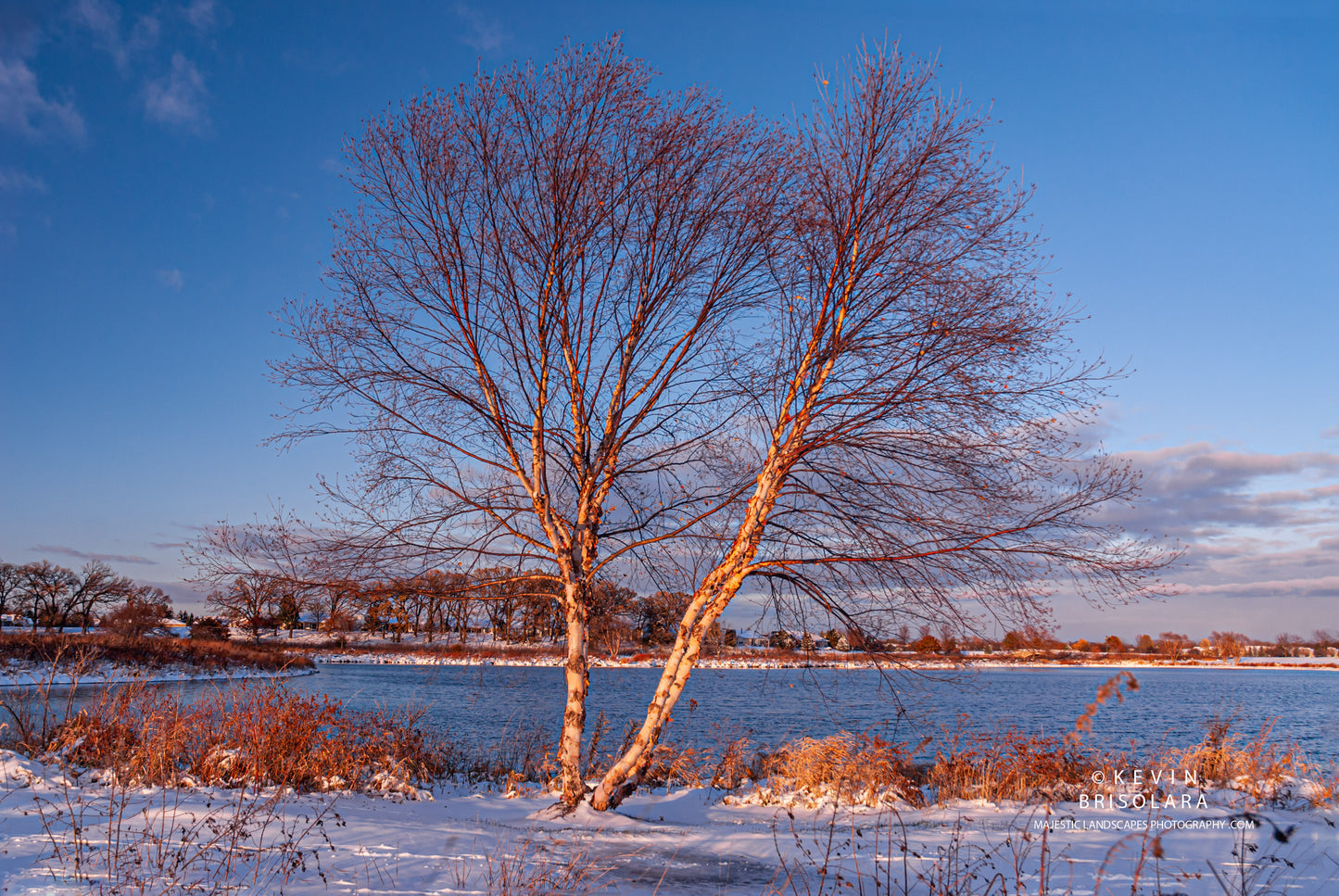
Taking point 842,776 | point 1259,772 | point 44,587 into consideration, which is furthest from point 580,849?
point 44,587

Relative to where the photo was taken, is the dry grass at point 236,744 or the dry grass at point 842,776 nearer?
the dry grass at point 236,744

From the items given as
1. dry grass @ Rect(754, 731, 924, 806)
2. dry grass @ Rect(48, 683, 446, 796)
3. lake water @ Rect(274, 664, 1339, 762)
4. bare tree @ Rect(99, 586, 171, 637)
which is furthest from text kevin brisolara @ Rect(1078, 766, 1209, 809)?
bare tree @ Rect(99, 586, 171, 637)

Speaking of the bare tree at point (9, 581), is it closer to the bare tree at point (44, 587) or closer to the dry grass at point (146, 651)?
the bare tree at point (44, 587)

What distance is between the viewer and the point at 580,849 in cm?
593

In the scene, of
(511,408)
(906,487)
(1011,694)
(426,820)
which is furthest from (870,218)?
(1011,694)

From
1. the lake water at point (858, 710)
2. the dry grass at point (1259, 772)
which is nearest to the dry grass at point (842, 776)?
the lake water at point (858, 710)

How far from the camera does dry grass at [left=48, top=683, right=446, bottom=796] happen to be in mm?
8039

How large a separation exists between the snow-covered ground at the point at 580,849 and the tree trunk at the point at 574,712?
1.27 ft

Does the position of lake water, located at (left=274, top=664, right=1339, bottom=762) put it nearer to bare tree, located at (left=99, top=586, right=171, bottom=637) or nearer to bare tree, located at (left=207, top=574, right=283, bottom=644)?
bare tree, located at (left=207, top=574, right=283, bottom=644)

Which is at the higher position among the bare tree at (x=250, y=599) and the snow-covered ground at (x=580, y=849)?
the bare tree at (x=250, y=599)

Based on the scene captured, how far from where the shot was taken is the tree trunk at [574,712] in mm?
8258

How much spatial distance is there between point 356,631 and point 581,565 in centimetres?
301

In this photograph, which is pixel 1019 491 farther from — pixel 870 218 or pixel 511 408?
pixel 511 408

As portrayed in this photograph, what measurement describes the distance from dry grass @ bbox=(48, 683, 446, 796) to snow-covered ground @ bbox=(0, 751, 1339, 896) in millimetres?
540
